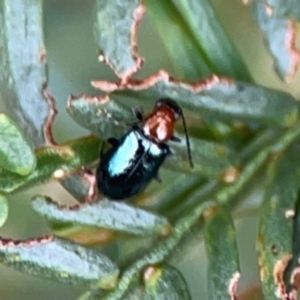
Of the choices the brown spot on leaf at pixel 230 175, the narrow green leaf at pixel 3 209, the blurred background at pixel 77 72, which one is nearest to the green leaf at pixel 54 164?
the narrow green leaf at pixel 3 209

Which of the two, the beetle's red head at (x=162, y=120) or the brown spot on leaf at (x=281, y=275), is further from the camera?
the beetle's red head at (x=162, y=120)

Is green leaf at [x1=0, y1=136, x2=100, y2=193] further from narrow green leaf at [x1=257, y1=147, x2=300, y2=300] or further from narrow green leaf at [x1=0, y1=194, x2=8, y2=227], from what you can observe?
narrow green leaf at [x1=257, y1=147, x2=300, y2=300]

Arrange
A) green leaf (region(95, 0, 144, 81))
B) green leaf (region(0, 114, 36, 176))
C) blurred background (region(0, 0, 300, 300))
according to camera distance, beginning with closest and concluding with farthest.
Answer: green leaf (region(0, 114, 36, 176)), green leaf (region(95, 0, 144, 81)), blurred background (region(0, 0, 300, 300))

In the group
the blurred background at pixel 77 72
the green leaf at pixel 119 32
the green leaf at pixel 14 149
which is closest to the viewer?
the green leaf at pixel 14 149

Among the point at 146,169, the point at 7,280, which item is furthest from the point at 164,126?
the point at 7,280

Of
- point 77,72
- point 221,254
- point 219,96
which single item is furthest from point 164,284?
point 77,72

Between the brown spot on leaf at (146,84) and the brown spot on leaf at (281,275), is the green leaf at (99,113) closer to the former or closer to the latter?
the brown spot on leaf at (146,84)

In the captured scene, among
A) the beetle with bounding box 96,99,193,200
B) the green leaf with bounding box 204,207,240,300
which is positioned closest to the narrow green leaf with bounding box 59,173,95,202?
the beetle with bounding box 96,99,193,200
